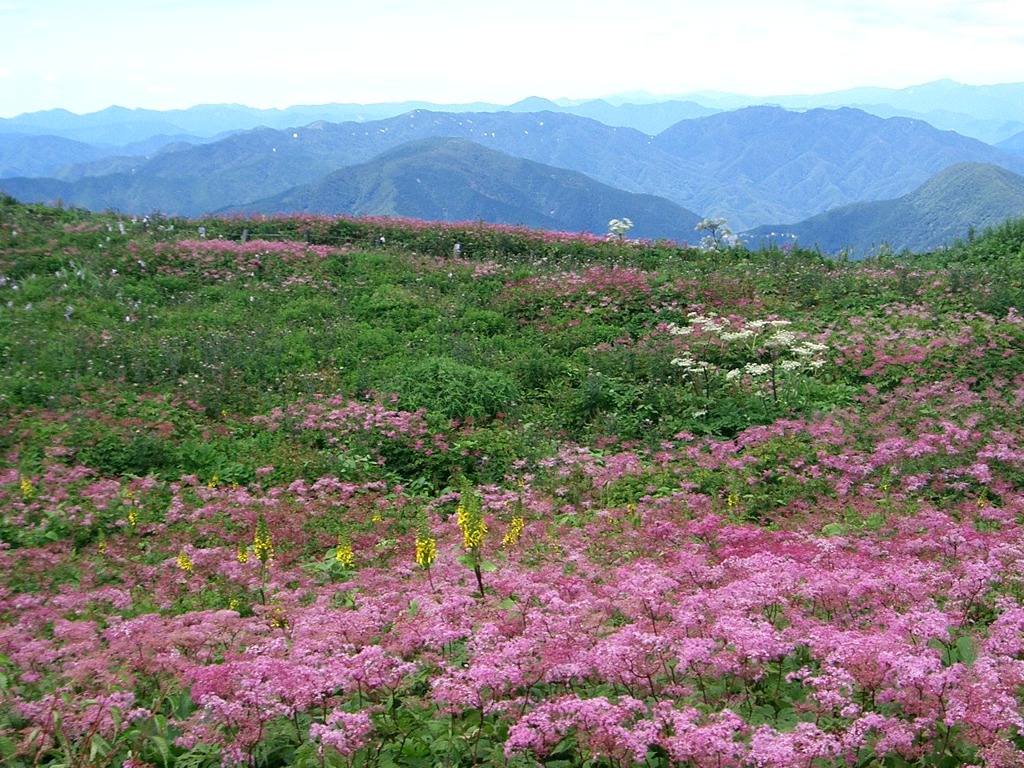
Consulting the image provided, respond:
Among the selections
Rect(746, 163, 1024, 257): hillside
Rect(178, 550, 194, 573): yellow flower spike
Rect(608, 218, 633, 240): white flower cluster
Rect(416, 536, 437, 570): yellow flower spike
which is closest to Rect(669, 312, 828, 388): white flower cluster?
Rect(416, 536, 437, 570): yellow flower spike

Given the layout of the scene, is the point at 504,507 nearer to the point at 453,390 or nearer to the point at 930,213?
the point at 453,390

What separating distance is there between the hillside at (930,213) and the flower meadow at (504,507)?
146963mm

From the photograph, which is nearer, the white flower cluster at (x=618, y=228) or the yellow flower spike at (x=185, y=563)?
the yellow flower spike at (x=185, y=563)

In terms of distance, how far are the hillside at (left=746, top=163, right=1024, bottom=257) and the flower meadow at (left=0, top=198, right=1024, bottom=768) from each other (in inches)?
5786

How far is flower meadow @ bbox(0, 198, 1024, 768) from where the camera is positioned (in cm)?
334

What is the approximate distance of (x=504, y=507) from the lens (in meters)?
7.61

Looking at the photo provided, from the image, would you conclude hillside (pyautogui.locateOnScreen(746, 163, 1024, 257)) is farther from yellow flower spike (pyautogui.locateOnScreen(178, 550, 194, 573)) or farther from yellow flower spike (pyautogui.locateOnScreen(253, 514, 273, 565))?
yellow flower spike (pyautogui.locateOnScreen(253, 514, 273, 565))

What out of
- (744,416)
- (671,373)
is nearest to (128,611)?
(744,416)

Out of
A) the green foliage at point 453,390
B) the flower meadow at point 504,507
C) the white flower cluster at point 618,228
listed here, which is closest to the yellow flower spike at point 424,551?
the flower meadow at point 504,507

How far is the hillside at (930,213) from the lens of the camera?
151 m

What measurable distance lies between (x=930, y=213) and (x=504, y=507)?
185776 mm

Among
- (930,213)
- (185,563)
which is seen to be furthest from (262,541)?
(930,213)

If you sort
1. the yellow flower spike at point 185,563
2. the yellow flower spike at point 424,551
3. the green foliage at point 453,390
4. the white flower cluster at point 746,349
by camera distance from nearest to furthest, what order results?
the yellow flower spike at point 424,551 < the yellow flower spike at point 185,563 < the green foliage at point 453,390 < the white flower cluster at point 746,349

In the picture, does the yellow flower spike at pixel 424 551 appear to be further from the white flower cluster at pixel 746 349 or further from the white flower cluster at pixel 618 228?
the white flower cluster at pixel 618 228
